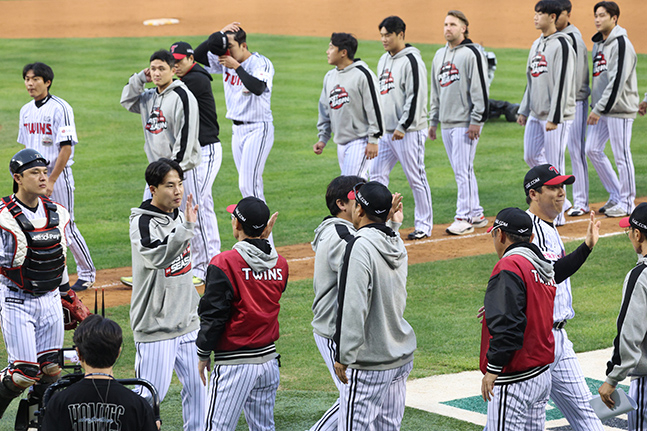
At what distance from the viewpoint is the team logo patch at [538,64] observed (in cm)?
1065

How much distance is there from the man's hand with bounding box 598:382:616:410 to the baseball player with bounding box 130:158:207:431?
90.6 inches

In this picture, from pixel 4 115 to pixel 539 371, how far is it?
59.7 ft

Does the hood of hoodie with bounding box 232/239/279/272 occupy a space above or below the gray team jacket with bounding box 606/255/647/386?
above

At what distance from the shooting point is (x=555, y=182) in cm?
503

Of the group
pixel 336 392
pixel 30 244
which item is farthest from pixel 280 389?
pixel 30 244

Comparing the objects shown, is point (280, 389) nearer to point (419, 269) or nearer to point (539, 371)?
point (539, 371)

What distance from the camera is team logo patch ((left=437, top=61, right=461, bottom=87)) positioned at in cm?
1076

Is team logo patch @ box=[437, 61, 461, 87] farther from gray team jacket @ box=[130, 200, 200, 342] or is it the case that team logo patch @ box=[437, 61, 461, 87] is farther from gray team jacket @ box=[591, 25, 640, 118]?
gray team jacket @ box=[130, 200, 200, 342]

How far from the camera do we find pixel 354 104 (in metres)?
9.61

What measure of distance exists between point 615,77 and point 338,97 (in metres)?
3.77

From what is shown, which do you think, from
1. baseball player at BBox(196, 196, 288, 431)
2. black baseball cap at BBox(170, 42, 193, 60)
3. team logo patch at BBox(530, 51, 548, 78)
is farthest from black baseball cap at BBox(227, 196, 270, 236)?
team logo patch at BBox(530, 51, 548, 78)

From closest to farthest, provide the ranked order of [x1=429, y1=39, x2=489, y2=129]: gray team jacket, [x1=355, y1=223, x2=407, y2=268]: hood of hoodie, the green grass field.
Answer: [x1=355, y1=223, x2=407, y2=268]: hood of hoodie < the green grass field < [x1=429, y1=39, x2=489, y2=129]: gray team jacket

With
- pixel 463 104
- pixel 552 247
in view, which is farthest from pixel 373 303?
pixel 463 104

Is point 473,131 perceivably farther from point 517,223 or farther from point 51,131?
point 517,223
